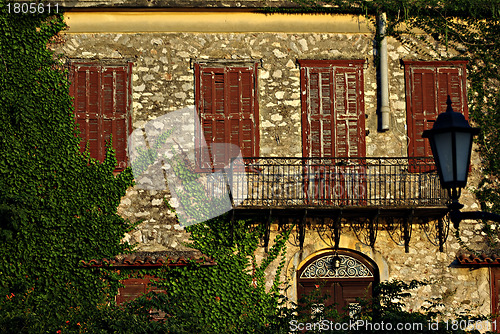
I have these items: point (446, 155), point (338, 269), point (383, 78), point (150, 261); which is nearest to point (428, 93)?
point (383, 78)

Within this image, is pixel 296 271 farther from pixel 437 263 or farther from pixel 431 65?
pixel 431 65

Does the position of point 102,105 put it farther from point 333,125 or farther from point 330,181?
point 330,181

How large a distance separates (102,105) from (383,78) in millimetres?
5584

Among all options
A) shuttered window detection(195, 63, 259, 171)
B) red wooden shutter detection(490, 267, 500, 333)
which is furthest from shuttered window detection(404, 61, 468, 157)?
shuttered window detection(195, 63, 259, 171)

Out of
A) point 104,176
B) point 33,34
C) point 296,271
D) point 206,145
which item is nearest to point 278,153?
point 206,145

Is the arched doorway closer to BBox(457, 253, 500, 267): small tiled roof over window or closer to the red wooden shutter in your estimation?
BBox(457, 253, 500, 267): small tiled roof over window

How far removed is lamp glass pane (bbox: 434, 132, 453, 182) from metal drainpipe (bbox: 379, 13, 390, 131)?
7.75 meters

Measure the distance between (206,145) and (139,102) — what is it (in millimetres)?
1581

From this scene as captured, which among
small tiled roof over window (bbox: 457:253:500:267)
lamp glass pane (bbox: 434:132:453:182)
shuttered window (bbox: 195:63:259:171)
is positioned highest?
shuttered window (bbox: 195:63:259:171)

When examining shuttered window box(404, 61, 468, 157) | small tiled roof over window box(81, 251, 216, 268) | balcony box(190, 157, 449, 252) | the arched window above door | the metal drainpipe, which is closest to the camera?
small tiled roof over window box(81, 251, 216, 268)

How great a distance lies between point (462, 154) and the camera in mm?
5617

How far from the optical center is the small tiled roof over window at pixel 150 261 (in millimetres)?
12586

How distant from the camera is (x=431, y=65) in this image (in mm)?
13789

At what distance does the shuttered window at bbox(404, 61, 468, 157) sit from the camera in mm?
13539
